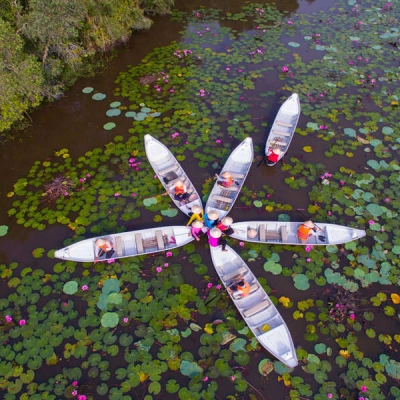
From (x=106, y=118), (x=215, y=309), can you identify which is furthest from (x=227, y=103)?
(x=215, y=309)

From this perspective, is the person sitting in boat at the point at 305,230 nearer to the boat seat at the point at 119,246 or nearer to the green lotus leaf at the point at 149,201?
the green lotus leaf at the point at 149,201

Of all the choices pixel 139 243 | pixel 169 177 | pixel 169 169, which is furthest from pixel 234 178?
pixel 139 243

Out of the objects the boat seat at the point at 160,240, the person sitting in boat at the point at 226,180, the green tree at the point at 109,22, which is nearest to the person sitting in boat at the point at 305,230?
the person sitting in boat at the point at 226,180

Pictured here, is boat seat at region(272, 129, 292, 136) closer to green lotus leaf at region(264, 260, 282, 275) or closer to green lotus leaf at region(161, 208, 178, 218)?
green lotus leaf at region(161, 208, 178, 218)

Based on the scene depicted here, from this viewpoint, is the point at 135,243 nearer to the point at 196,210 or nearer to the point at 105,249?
the point at 105,249

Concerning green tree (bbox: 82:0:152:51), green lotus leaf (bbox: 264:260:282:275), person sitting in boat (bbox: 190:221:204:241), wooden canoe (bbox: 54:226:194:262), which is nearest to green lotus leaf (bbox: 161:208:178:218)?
wooden canoe (bbox: 54:226:194:262)

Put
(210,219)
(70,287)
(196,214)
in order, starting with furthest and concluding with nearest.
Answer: (196,214), (210,219), (70,287)
